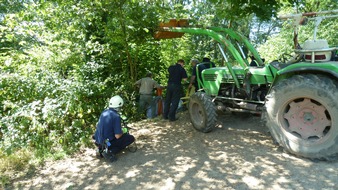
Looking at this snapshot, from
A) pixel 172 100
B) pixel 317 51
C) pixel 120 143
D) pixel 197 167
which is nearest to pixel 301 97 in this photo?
pixel 317 51

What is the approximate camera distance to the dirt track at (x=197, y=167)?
11.9 feet

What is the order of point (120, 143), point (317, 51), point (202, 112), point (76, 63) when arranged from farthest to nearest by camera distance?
point (76, 63) < point (202, 112) < point (120, 143) < point (317, 51)

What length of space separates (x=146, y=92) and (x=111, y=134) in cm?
354

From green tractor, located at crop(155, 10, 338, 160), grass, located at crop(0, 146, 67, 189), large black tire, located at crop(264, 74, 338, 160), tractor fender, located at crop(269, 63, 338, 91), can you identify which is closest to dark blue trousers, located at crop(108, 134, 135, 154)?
grass, located at crop(0, 146, 67, 189)

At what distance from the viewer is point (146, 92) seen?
8.30 m

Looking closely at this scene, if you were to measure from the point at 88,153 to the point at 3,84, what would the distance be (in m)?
2.78

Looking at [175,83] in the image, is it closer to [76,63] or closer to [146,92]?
[146,92]

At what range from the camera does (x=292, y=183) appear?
11.4ft

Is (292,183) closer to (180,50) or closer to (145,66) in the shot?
(145,66)

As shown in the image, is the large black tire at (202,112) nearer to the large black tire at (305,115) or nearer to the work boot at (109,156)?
the large black tire at (305,115)

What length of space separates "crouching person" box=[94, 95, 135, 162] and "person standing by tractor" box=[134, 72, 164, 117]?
3.39 m

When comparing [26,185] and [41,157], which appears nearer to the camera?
[26,185]

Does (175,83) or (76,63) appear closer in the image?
(175,83)

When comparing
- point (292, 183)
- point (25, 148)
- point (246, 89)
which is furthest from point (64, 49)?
point (292, 183)
